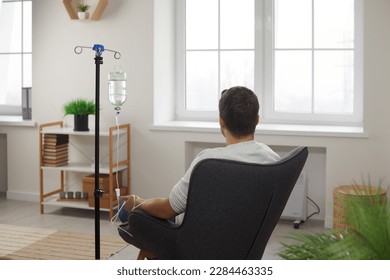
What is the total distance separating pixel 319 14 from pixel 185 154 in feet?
5.07

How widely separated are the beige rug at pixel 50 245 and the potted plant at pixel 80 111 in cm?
90

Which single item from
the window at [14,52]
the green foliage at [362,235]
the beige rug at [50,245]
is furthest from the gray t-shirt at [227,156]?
the window at [14,52]

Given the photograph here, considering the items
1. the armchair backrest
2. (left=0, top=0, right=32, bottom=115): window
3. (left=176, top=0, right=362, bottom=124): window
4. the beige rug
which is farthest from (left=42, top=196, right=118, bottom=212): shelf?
the armchair backrest

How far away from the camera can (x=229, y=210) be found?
7.57ft

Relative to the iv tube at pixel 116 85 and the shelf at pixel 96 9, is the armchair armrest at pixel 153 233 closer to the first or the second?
the iv tube at pixel 116 85

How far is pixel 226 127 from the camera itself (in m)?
2.48

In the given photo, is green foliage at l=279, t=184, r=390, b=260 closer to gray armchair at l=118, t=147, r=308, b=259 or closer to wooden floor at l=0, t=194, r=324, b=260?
gray armchair at l=118, t=147, r=308, b=259

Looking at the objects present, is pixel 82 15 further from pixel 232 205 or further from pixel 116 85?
pixel 232 205

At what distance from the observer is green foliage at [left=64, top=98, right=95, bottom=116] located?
480 centimetres

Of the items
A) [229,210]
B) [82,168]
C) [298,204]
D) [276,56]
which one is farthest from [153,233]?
[276,56]

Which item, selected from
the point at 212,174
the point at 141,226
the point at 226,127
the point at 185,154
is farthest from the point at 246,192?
the point at 185,154

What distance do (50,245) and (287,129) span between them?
6.32 feet

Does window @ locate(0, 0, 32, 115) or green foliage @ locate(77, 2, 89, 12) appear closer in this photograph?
green foliage @ locate(77, 2, 89, 12)
